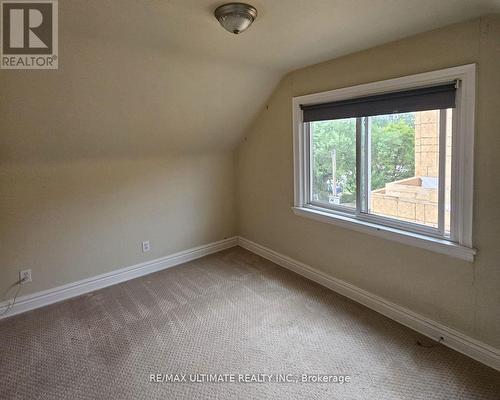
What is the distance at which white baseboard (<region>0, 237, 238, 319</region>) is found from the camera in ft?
8.91

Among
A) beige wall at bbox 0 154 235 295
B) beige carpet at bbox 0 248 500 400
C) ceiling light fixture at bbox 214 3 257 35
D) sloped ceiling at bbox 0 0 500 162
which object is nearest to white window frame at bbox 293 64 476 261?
sloped ceiling at bbox 0 0 500 162

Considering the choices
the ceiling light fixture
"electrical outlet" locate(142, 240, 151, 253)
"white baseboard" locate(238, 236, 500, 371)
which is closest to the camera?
the ceiling light fixture

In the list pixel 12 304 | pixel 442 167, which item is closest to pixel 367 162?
pixel 442 167

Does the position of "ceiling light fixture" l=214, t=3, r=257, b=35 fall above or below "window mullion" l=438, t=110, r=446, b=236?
above

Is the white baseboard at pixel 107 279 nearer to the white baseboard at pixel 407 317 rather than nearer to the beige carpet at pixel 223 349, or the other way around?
the beige carpet at pixel 223 349

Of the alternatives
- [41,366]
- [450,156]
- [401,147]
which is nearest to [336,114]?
[401,147]

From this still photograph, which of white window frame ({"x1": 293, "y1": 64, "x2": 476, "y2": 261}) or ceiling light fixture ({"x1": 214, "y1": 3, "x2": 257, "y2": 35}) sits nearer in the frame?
ceiling light fixture ({"x1": 214, "y1": 3, "x2": 257, "y2": 35})

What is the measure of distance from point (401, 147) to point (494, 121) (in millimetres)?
609

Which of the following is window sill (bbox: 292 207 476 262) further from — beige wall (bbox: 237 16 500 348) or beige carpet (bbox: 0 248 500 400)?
beige carpet (bbox: 0 248 500 400)

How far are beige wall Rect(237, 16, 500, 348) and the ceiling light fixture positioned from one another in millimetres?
1128

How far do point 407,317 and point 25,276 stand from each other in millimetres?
3116

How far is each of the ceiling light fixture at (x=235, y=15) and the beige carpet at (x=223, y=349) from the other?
2.01 m

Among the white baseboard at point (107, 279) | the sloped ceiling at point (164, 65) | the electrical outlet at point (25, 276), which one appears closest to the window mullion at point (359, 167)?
the sloped ceiling at point (164, 65)

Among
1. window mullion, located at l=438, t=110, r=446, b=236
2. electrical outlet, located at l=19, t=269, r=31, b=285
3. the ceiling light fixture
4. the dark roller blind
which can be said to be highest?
the ceiling light fixture
